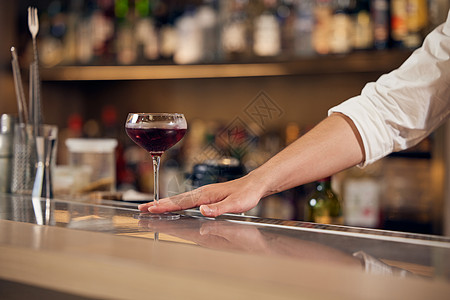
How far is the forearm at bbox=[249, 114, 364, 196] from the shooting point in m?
0.96

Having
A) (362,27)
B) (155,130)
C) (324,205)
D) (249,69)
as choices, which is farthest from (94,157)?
(362,27)

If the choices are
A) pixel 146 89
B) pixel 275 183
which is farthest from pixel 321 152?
pixel 146 89

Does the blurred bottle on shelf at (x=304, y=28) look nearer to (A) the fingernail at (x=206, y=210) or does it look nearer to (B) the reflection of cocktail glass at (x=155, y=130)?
(B) the reflection of cocktail glass at (x=155, y=130)

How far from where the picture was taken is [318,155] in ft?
3.29

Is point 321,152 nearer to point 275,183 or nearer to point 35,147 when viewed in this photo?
point 275,183

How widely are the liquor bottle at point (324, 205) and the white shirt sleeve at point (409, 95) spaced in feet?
1.17

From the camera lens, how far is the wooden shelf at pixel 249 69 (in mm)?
2125

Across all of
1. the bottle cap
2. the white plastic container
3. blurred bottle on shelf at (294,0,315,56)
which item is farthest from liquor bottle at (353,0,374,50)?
the bottle cap

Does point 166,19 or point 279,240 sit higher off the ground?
point 166,19

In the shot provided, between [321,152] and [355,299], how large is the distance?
0.59m

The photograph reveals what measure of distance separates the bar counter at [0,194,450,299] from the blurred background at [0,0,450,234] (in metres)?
0.96

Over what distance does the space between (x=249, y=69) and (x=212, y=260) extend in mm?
1941

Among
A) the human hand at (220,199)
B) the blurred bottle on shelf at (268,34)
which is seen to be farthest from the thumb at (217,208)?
the blurred bottle on shelf at (268,34)

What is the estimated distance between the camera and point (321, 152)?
1005 millimetres
